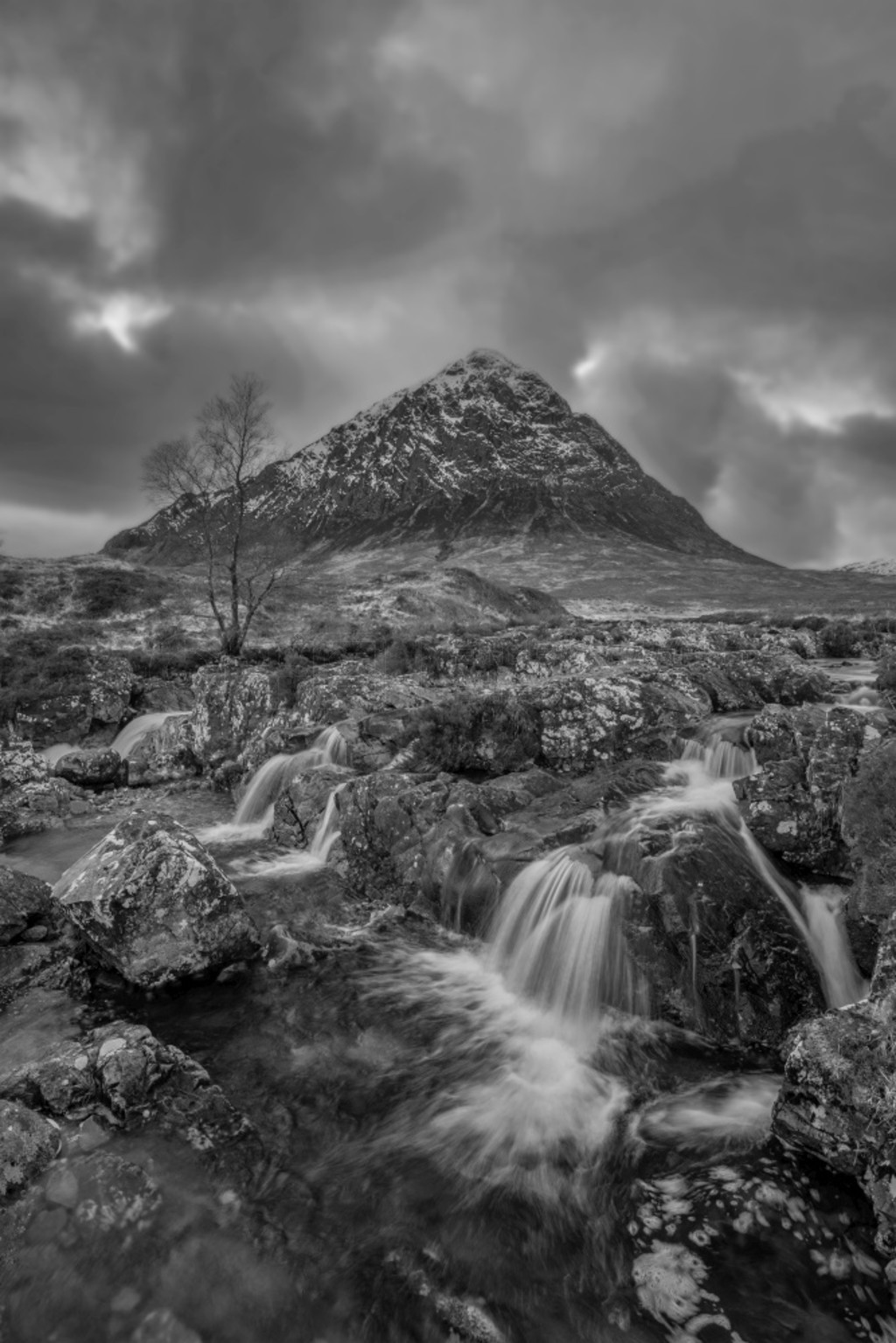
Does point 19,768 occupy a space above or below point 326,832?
below

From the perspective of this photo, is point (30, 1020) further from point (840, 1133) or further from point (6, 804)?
point (6, 804)

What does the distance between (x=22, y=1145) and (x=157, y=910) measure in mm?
3231

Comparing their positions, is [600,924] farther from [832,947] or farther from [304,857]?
[304,857]

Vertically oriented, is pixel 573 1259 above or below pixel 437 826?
below

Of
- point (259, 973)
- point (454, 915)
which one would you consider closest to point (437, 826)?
point (454, 915)

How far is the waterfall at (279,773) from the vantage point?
587 inches

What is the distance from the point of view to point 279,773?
1534 centimetres

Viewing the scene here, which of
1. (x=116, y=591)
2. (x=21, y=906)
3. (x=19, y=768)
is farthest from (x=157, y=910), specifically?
(x=116, y=591)

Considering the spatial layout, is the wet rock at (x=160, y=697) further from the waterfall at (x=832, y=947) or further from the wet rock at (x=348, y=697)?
the waterfall at (x=832, y=947)

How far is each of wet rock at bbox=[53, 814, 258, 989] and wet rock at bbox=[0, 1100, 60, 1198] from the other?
2646mm

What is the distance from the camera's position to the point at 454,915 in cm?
990

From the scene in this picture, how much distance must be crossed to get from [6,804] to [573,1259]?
608 inches

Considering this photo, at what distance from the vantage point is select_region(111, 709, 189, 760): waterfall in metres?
20.5

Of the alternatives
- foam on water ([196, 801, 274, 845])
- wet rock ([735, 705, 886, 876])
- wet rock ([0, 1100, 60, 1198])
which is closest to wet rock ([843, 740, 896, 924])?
wet rock ([735, 705, 886, 876])
